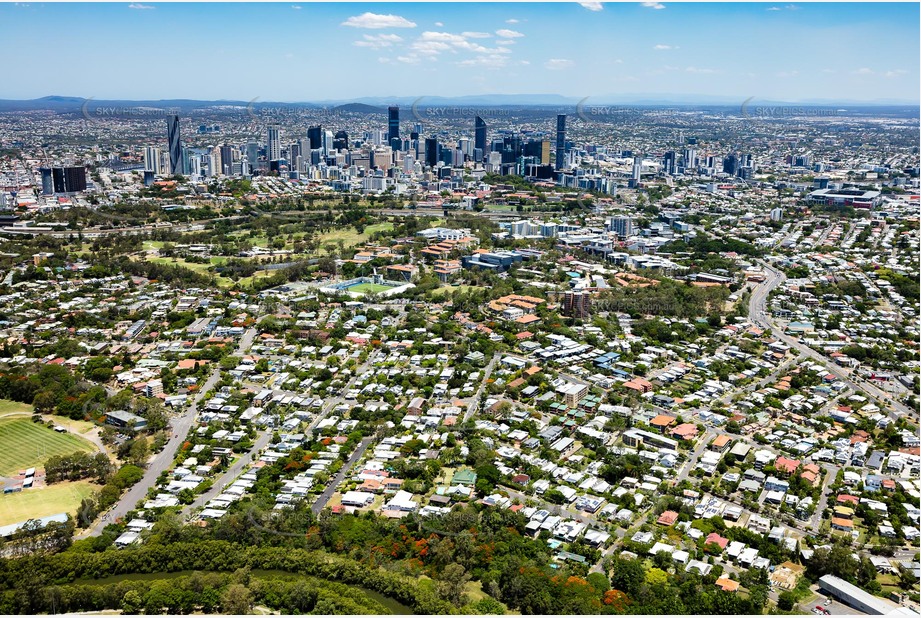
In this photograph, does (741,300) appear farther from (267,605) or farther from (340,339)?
(267,605)

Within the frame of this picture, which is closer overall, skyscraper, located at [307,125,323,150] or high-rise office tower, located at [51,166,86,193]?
high-rise office tower, located at [51,166,86,193]

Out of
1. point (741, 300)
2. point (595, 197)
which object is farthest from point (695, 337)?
point (595, 197)

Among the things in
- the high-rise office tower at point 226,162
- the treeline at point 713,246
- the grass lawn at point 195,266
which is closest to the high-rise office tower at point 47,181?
the high-rise office tower at point 226,162

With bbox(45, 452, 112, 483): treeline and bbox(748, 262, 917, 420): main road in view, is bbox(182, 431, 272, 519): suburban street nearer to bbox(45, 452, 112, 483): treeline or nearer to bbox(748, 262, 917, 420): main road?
bbox(45, 452, 112, 483): treeline

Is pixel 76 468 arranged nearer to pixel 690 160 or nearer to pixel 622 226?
pixel 622 226

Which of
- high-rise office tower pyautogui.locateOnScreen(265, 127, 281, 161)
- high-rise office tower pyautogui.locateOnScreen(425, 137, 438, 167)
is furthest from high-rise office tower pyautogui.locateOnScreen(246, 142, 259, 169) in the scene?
high-rise office tower pyautogui.locateOnScreen(425, 137, 438, 167)
